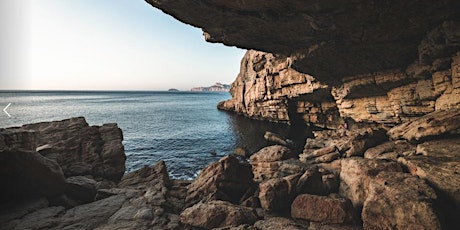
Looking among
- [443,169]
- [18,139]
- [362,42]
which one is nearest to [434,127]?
[443,169]

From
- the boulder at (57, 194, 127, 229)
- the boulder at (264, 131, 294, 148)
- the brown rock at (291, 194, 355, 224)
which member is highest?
the brown rock at (291, 194, 355, 224)

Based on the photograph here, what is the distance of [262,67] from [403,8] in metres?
32.7

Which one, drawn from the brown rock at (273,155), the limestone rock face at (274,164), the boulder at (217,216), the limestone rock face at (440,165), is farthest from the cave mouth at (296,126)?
the boulder at (217,216)

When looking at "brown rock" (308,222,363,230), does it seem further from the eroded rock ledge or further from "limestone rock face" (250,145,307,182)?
the eroded rock ledge

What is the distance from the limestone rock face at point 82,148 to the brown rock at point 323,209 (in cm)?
1369

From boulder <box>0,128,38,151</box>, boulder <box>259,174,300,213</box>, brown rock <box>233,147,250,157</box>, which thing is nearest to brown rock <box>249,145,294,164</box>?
boulder <box>259,174,300,213</box>

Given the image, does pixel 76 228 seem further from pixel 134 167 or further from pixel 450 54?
pixel 450 54

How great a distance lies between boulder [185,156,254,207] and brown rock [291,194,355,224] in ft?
11.9

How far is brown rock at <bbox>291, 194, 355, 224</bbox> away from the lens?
8867 mm

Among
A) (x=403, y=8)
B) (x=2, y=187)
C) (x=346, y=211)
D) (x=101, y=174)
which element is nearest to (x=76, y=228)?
(x=2, y=187)

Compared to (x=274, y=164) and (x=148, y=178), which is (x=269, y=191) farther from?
(x=148, y=178)

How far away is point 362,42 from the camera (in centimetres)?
1677

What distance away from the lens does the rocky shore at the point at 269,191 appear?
8.40 m

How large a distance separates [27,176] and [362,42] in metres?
23.3
